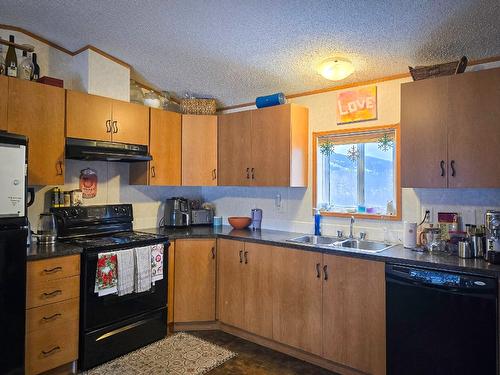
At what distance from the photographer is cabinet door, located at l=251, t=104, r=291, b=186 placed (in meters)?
3.15

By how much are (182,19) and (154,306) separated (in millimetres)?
2306

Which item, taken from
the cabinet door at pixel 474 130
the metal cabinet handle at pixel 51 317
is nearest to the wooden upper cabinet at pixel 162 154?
the metal cabinet handle at pixel 51 317

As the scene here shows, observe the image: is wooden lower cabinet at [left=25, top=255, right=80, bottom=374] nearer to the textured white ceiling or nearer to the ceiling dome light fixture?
the textured white ceiling

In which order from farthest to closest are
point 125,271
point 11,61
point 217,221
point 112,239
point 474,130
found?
point 217,221
point 112,239
point 125,271
point 11,61
point 474,130

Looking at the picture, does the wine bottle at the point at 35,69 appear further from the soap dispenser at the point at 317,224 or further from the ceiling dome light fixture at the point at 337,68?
the soap dispenser at the point at 317,224

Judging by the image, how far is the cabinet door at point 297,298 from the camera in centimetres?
260

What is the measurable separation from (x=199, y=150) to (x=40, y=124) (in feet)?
4.82

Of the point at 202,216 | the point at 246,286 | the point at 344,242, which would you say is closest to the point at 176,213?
the point at 202,216

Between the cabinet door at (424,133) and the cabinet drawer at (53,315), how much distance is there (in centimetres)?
A: 254

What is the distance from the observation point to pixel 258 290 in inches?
116

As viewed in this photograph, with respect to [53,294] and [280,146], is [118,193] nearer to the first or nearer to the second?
[53,294]

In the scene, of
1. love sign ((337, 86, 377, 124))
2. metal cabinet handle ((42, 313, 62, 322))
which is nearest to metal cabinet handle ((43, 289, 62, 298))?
metal cabinet handle ((42, 313, 62, 322))

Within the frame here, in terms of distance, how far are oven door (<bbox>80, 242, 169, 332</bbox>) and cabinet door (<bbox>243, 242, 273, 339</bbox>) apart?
79cm

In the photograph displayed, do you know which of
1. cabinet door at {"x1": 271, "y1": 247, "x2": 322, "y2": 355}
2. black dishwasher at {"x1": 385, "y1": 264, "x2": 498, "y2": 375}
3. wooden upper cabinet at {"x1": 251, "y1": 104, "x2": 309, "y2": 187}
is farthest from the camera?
wooden upper cabinet at {"x1": 251, "y1": 104, "x2": 309, "y2": 187}
